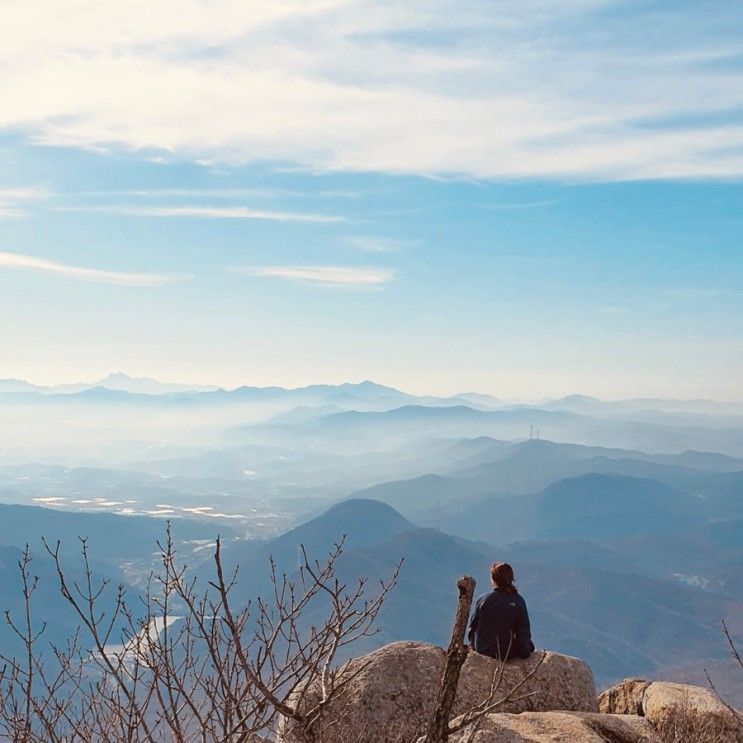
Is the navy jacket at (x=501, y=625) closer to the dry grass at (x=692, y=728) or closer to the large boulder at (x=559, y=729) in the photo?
the large boulder at (x=559, y=729)

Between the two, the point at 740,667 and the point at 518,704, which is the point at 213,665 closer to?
the point at 740,667

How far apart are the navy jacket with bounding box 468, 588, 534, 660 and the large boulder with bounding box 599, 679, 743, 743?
7.73 ft

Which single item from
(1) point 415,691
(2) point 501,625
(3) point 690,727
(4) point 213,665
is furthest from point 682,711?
(4) point 213,665

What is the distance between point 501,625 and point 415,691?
2045 millimetres

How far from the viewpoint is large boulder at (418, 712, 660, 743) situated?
10.9 m

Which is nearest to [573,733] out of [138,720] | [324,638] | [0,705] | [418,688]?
[418,688]

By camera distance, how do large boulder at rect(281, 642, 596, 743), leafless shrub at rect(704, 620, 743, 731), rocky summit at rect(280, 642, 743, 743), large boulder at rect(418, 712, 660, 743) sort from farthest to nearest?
large boulder at rect(281, 642, 596, 743) → rocky summit at rect(280, 642, 743, 743) → large boulder at rect(418, 712, 660, 743) → leafless shrub at rect(704, 620, 743, 731)

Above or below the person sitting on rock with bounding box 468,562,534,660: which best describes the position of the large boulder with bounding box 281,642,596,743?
below

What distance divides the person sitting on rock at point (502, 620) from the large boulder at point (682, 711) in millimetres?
2363

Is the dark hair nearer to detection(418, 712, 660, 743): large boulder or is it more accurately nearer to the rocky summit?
the rocky summit

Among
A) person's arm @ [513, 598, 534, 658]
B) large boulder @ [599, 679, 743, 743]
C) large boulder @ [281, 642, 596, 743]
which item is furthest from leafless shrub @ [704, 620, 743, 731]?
person's arm @ [513, 598, 534, 658]

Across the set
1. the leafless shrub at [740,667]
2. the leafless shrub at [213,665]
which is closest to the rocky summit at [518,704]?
the leafless shrub at [740,667]

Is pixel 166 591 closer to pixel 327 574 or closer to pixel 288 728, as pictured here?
pixel 327 574

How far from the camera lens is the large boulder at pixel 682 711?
1385cm
